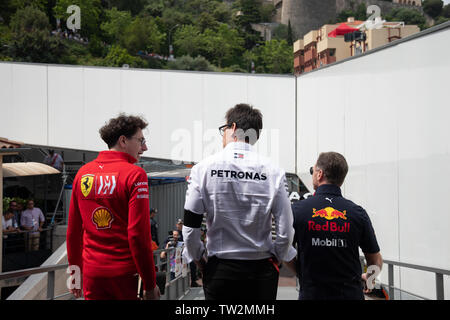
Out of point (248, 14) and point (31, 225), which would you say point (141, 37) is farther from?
point (31, 225)

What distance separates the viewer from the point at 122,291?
96.8 inches

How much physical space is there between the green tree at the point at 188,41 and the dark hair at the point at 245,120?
73.4m

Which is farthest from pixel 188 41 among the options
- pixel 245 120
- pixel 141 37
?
pixel 245 120

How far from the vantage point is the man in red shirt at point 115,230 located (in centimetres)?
238

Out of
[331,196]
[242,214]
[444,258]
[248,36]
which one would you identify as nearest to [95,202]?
[242,214]

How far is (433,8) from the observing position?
10862cm

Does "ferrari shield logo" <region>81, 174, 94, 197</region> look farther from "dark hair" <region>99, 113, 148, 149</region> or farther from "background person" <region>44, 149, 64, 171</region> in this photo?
"background person" <region>44, 149, 64, 171</region>

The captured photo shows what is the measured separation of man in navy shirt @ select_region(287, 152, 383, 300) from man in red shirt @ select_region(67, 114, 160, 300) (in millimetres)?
821

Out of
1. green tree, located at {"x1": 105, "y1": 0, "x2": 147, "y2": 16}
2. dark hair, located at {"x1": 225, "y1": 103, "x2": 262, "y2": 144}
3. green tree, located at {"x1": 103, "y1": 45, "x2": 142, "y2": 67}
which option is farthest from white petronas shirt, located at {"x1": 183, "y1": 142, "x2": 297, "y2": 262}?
green tree, located at {"x1": 105, "y1": 0, "x2": 147, "y2": 16}

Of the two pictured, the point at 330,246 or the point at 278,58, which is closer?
the point at 330,246

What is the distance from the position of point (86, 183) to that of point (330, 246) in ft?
4.51

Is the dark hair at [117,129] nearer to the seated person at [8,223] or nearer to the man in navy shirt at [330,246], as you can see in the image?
the man in navy shirt at [330,246]

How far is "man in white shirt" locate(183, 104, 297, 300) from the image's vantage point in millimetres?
2203
